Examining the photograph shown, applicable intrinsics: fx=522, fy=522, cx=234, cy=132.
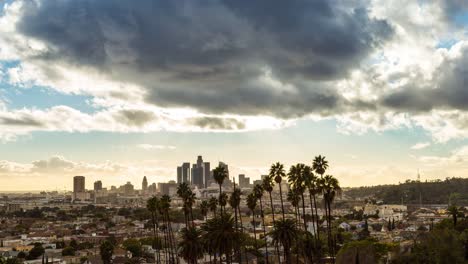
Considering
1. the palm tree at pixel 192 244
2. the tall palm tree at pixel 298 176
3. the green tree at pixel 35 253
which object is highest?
the tall palm tree at pixel 298 176

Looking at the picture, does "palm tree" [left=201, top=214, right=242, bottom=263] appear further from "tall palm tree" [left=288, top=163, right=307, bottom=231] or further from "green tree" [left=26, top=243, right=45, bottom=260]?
"green tree" [left=26, top=243, right=45, bottom=260]

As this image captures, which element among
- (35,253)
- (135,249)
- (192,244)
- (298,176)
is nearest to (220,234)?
(192,244)

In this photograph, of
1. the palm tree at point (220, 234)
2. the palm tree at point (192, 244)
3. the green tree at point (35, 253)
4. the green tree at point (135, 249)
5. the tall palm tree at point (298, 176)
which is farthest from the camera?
the green tree at point (135, 249)

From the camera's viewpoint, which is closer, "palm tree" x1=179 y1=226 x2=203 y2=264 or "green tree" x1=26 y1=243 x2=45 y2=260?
"palm tree" x1=179 y1=226 x2=203 y2=264

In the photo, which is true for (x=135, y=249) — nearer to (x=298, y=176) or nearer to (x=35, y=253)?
(x=35, y=253)

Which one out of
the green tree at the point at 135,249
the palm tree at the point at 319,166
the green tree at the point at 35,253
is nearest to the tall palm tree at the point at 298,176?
the palm tree at the point at 319,166


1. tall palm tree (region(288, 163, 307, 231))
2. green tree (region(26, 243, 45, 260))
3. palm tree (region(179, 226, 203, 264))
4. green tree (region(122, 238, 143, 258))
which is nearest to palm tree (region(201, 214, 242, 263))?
palm tree (region(179, 226, 203, 264))

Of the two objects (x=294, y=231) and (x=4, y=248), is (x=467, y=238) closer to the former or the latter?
(x=294, y=231)

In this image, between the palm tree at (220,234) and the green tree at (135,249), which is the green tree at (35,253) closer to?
the green tree at (135,249)

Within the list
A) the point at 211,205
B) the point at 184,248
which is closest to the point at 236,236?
the point at 184,248

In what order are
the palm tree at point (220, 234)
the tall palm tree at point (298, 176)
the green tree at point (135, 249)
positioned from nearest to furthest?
1. the palm tree at point (220, 234)
2. the tall palm tree at point (298, 176)
3. the green tree at point (135, 249)

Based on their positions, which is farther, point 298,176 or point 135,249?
point 135,249
